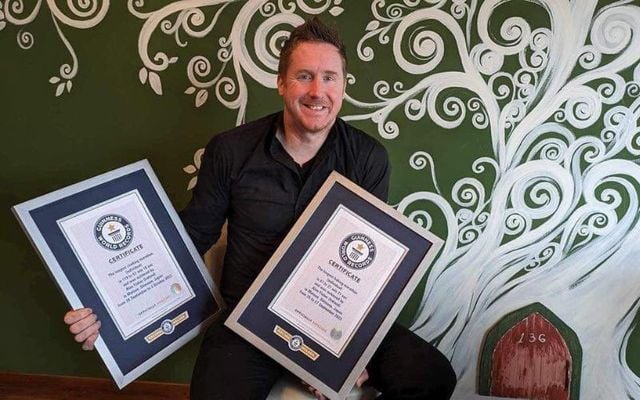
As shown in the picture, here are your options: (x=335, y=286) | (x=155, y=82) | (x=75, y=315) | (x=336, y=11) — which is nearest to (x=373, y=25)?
(x=336, y=11)

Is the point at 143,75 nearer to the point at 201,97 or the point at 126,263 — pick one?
the point at 201,97

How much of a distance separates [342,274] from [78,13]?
125 centimetres

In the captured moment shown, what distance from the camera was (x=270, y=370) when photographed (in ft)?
4.73

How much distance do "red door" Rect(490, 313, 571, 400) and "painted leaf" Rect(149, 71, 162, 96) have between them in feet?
4.49

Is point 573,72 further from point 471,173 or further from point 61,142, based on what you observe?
point 61,142

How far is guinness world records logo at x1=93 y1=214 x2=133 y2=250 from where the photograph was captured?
4.68ft

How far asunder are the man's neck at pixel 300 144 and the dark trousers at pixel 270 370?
1.57 feet

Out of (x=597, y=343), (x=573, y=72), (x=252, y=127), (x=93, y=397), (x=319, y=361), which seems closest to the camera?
(x=319, y=361)

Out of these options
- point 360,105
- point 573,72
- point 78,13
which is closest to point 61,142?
point 78,13

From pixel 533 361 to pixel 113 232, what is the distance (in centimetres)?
135

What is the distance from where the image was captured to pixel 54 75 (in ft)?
6.46

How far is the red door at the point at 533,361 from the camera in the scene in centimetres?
190

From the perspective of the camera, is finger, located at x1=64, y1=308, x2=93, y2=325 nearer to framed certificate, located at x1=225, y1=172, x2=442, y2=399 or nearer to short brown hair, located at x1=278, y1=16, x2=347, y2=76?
framed certificate, located at x1=225, y1=172, x2=442, y2=399

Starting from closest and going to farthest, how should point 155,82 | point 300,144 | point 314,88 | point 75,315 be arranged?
point 75,315, point 314,88, point 300,144, point 155,82
